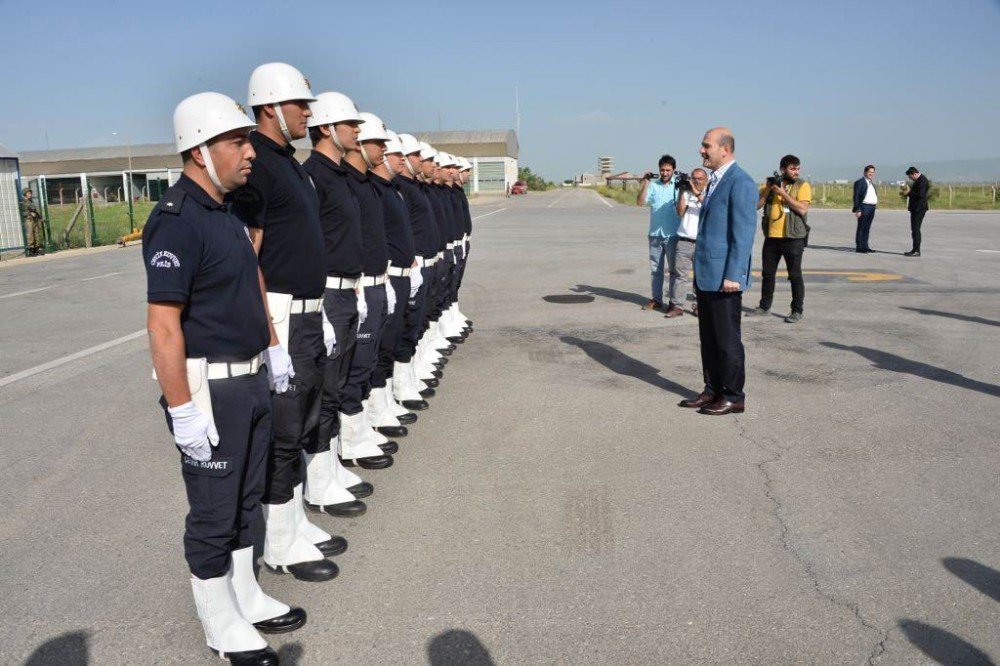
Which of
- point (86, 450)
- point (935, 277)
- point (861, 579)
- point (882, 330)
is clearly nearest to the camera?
point (861, 579)

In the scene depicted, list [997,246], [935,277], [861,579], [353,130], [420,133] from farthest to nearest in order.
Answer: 1. [420,133]
2. [997,246]
3. [935,277]
4. [353,130]
5. [861,579]

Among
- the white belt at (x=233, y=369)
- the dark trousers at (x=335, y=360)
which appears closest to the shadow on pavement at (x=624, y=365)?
the dark trousers at (x=335, y=360)

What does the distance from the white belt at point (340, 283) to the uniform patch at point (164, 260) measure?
1882 millimetres

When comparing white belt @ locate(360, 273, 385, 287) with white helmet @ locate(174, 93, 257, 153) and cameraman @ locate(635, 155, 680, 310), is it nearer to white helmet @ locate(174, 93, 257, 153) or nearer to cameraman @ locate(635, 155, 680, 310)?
white helmet @ locate(174, 93, 257, 153)

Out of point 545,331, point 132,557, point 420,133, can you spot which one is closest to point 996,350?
point 545,331

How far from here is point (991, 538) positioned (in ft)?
14.6

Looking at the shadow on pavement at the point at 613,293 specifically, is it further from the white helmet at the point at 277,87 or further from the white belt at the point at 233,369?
the white belt at the point at 233,369

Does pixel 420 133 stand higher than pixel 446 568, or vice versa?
pixel 420 133

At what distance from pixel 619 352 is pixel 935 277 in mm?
9177

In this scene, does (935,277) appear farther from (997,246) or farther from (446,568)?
(446,568)

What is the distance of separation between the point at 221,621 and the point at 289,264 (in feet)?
5.72

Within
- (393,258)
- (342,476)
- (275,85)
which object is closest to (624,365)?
(393,258)

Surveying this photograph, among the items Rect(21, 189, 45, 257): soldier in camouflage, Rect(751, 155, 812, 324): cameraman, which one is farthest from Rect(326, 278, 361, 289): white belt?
Rect(21, 189, 45, 257): soldier in camouflage

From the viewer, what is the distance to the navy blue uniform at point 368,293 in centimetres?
556
